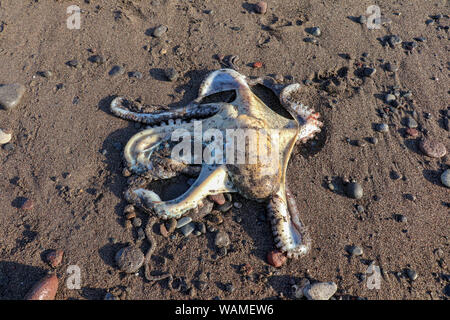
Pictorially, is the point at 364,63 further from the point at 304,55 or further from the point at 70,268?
the point at 70,268

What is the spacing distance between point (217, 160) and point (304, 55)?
406cm

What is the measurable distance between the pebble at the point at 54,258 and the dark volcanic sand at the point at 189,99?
123mm

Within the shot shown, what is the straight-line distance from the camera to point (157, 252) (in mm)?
5332

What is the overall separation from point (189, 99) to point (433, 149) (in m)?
5.53

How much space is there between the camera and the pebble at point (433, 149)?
650 cm

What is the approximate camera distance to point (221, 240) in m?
5.46

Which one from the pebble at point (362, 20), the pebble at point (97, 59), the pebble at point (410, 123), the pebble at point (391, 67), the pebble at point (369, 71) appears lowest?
the pebble at point (410, 123)

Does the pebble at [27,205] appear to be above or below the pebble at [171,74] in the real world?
below

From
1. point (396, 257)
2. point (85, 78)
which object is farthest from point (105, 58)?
point (396, 257)

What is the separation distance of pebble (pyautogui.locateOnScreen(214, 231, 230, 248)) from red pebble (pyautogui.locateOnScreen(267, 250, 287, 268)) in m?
0.79

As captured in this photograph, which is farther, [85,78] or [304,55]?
[304,55]

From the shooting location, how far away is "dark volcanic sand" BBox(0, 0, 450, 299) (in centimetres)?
526

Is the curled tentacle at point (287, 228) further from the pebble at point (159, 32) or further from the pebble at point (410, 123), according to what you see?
the pebble at point (159, 32)

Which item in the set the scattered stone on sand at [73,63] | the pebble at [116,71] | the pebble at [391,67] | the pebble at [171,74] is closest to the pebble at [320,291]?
the pebble at [171,74]
